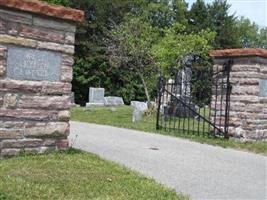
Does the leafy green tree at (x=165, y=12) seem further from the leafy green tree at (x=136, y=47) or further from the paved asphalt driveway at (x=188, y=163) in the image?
the paved asphalt driveway at (x=188, y=163)

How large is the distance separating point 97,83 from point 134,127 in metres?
25.3

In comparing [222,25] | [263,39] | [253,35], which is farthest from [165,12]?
[263,39]

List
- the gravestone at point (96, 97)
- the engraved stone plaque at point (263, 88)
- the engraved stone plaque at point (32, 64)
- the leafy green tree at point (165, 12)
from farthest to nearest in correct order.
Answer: the leafy green tree at point (165, 12)
the gravestone at point (96, 97)
the engraved stone plaque at point (263, 88)
the engraved stone plaque at point (32, 64)

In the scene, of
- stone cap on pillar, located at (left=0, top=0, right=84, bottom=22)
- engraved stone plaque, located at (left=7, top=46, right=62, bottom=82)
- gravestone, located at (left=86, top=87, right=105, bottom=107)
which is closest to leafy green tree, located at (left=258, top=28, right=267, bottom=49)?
gravestone, located at (left=86, top=87, right=105, bottom=107)

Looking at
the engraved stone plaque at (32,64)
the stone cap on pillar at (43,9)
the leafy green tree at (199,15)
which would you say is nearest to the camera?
the stone cap on pillar at (43,9)

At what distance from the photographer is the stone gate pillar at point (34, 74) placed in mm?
7371

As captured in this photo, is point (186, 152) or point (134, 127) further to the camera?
point (134, 127)

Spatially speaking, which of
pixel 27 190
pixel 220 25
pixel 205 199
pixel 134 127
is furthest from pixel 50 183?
pixel 220 25

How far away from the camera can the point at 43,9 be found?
7613 millimetres

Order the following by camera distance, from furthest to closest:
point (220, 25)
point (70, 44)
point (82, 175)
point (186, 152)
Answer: point (220, 25), point (186, 152), point (70, 44), point (82, 175)

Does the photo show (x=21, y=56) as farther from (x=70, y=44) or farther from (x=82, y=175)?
(x=82, y=175)

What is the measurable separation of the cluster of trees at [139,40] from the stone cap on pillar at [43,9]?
16.1 meters

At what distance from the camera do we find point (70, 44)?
26.4 feet

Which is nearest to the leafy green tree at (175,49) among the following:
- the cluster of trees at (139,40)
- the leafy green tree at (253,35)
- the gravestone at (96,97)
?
the cluster of trees at (139,40)
